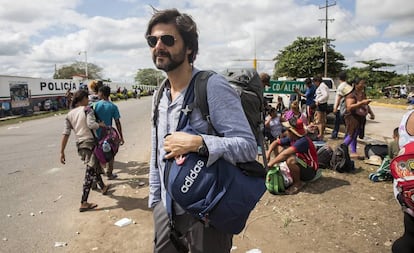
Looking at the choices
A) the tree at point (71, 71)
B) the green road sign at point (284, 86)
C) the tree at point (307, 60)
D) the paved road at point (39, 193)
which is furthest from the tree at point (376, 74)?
the tree at point (71, 71)

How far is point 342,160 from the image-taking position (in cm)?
556

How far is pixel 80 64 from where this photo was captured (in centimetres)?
7488

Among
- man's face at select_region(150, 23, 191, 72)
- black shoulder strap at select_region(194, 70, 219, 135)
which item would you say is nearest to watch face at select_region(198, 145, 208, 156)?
black shoulder strap at select_region(194, 70, 219, 135)

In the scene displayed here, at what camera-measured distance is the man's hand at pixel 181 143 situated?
150cm

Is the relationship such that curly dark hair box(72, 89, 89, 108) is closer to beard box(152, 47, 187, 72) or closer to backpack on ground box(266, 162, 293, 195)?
backpack on ground box(266, 162, 293, 195)

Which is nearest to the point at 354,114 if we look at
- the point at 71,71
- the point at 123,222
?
the point at 123,222

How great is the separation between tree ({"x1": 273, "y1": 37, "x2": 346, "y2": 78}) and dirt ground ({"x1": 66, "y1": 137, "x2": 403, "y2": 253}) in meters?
41.3

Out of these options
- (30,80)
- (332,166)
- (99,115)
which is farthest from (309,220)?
(30,80)

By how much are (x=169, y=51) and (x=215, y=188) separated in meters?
0.78

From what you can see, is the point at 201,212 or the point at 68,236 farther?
the point at 68,236

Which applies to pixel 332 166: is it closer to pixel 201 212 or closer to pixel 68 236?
pixel 68 236

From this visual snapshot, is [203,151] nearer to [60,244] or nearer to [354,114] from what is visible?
[60,244]

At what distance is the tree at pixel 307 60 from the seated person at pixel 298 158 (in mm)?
40996

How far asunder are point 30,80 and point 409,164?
25784 millimetres
